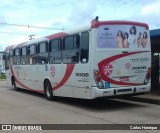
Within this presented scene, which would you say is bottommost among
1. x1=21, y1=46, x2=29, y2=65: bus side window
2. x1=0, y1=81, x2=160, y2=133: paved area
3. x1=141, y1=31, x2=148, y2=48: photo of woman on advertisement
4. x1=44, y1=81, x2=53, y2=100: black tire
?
x1=0, y1=81, x2=160, y2=133: paved area

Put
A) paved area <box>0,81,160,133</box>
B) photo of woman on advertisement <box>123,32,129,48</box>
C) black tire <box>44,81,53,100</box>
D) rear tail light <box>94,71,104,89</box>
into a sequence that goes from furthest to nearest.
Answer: black tire <box>44,81,53,100</box> → photo of woman on advertisement <box>123,32,129,48</box> → rear tail light <box>94,71,104,89</box> → paved area <box>0,81,160,133</box>

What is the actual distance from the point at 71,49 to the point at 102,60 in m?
1.78

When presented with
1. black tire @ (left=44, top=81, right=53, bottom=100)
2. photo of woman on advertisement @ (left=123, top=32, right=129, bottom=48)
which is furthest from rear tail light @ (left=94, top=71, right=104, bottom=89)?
black tire @ (left=44, top=81, right=53, bottom=100)

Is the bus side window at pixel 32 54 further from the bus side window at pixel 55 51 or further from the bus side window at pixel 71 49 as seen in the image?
the bus side window at pixel 71 49

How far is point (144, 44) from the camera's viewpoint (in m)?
12.7

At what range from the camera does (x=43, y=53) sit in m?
16.0

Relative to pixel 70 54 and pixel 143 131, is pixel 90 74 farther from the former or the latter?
pixel 143 131

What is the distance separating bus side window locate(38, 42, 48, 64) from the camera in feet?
51.3

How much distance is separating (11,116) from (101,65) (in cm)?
339

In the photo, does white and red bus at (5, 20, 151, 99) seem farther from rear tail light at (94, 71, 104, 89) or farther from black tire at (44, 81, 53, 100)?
black tire at (44, 81, 53, 100)

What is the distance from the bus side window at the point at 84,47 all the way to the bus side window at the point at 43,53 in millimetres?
3622

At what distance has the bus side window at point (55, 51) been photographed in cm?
1416

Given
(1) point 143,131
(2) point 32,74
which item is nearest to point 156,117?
(1) point 143,131

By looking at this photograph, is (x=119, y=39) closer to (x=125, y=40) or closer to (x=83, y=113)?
(x=125, y=40)
